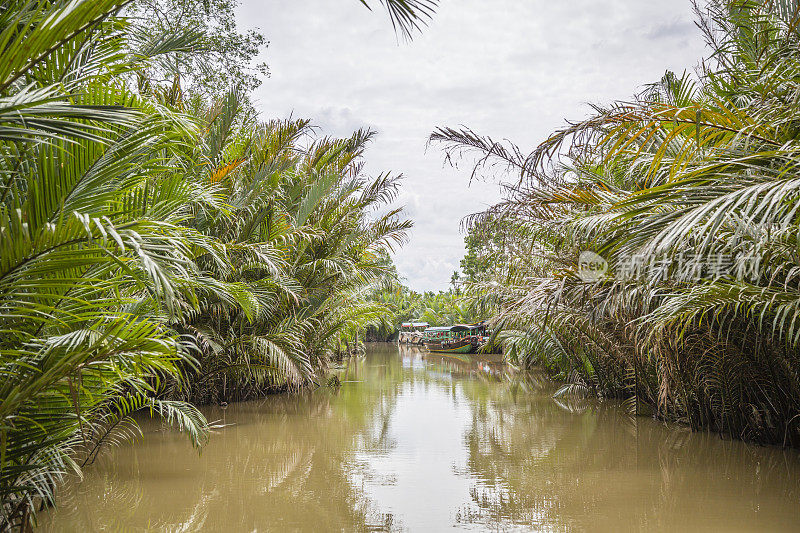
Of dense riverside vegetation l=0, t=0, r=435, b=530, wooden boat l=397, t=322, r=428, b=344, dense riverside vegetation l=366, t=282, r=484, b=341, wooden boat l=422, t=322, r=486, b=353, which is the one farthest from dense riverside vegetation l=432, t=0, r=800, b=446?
wooden boat l=397, t=322, r=428, b=344

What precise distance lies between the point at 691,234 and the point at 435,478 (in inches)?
122

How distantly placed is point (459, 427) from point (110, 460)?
4.25 m

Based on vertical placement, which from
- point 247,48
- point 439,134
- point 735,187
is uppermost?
point 247,48

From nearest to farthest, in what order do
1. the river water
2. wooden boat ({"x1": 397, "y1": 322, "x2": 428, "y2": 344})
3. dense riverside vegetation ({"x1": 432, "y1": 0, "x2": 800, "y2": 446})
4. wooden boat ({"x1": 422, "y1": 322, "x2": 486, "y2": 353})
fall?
dense riverside vegetation ({"x1": 432, "y1": 0, "x2": 800, "y2": 446}), the river water, wooden boat ({"x1": 422, "y1": 322, "x2": 486, "y2": 353}), wooden boat ({"x1": 397, "y1": 322, "x2": 428, "y2": 344})

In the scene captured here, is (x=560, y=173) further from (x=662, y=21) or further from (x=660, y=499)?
(x=660, y=499)

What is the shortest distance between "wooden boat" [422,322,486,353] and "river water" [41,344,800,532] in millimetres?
17420

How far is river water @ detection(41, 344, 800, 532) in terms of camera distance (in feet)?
14.3

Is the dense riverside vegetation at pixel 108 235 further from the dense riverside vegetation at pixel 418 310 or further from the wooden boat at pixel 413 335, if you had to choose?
the wooden boat at pixel 413 335

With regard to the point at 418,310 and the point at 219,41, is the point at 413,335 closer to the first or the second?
the point at 418,310

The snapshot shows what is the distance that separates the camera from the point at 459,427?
27.2ft

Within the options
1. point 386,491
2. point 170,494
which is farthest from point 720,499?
point 170,494

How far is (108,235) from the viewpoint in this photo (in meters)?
2.60

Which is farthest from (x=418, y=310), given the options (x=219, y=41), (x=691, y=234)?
(x=691, y=234)

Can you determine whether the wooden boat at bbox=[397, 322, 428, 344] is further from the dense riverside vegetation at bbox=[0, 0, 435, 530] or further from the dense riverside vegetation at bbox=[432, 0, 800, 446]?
the dense riverside vegetation at bbox=[0, 0, 435, 530]
